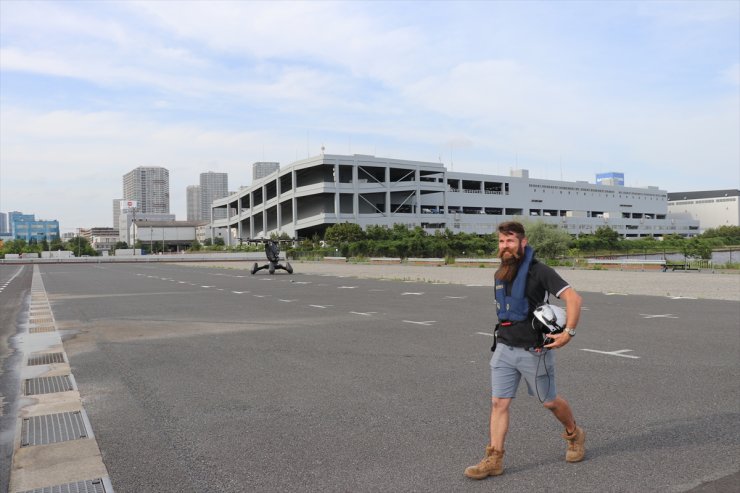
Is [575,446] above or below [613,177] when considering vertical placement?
below

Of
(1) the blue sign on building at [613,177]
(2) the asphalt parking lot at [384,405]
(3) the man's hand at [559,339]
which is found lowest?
(2) the asphalt parking lot at [384,405]

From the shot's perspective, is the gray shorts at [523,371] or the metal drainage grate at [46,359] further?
the metal drainage grate at [46,359]

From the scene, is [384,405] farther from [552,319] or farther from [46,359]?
[46,359]

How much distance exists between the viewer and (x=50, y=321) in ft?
42.7

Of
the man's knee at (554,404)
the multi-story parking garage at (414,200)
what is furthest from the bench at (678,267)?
the multi-story parking garage at (414,200)

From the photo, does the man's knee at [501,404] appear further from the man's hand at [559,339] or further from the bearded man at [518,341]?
the man's hand at [559,339]

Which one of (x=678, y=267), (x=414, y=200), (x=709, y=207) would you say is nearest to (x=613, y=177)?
(x=709, y=207)

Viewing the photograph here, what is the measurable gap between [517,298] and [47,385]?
554 centimetres

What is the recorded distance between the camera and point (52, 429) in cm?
514

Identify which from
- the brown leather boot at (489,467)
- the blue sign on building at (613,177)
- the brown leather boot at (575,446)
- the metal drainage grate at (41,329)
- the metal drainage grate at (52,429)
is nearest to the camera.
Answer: the brown leather boot at (489,467)

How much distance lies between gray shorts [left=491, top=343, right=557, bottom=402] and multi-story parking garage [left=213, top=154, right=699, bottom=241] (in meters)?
71.4

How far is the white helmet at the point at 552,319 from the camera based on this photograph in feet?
12.7

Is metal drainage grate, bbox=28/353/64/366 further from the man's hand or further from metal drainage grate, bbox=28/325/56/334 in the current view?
the man's hand

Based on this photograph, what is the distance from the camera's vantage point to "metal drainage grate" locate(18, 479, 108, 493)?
12.6ft
